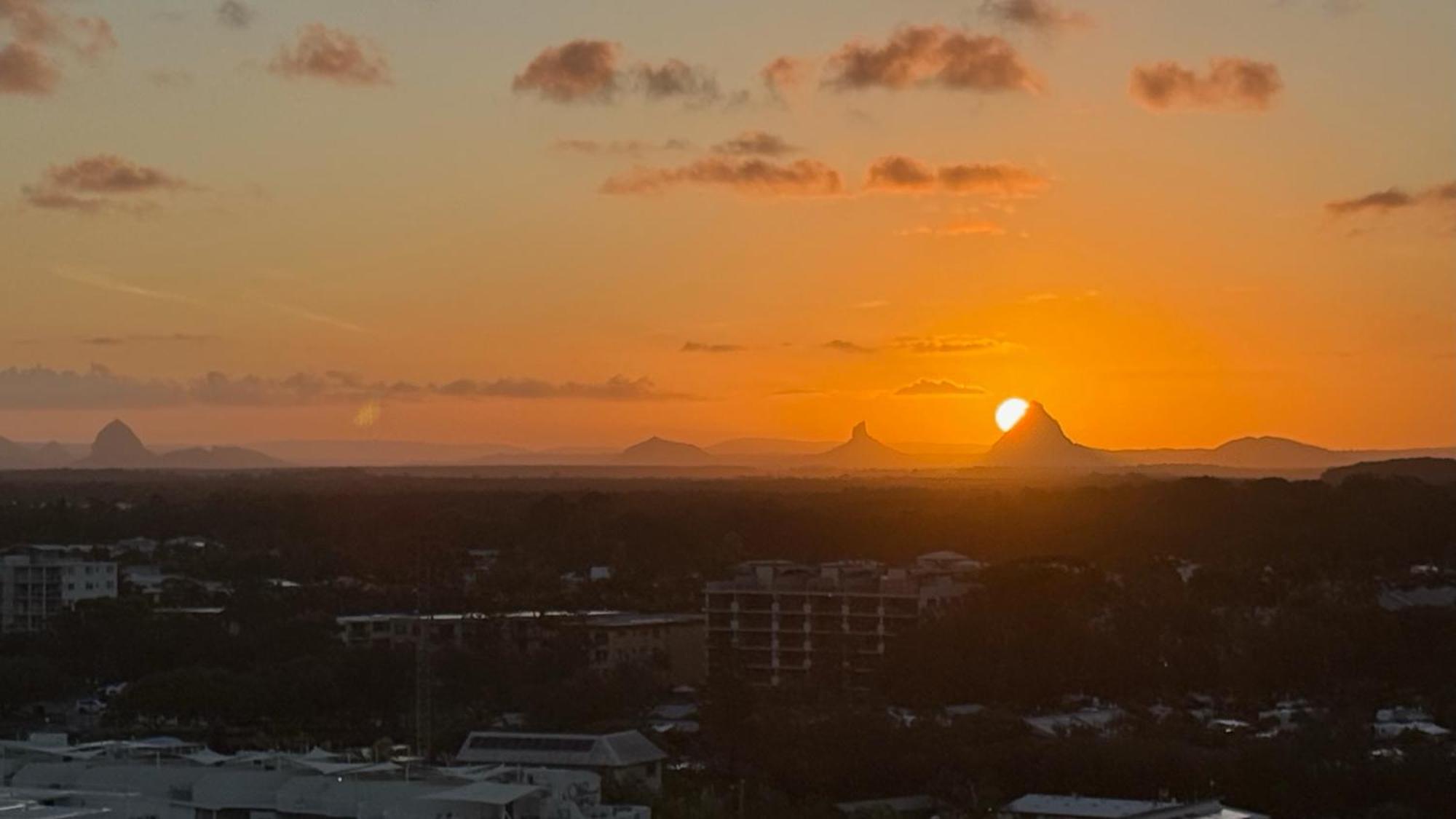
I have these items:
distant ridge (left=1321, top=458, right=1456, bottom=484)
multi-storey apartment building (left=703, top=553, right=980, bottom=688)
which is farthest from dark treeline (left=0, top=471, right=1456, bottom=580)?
distant ridge (left=1321, top=458, right=1456, bottom=484)

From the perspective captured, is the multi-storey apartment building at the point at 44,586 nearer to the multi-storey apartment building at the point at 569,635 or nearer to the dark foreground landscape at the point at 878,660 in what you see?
the dark foreground landscape at the point at 878,660

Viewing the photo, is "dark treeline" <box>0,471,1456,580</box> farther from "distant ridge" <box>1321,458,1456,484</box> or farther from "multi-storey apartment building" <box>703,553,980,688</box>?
"distant ridge" <box>1321,458,1456,484</box>

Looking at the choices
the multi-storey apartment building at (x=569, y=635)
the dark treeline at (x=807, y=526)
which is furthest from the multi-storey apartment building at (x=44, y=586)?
the multi-storey apartment building at (x=569, y=635)

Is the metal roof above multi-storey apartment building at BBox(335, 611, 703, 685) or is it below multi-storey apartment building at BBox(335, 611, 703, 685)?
below

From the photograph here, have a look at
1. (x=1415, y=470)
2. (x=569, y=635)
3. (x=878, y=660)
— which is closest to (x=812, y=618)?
(x=878, y=660)

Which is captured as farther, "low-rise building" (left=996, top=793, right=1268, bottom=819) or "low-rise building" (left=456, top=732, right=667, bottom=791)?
"low-rise building" (left=456, top=732, right=667, bottom=791)

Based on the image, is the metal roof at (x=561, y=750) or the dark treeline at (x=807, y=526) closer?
the metal roof at (x=561, y=750)

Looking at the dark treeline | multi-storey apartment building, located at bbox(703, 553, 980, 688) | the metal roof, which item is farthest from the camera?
the dark treeline
